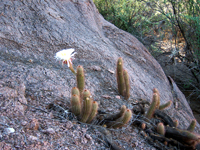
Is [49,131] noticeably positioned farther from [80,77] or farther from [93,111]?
[80,77]

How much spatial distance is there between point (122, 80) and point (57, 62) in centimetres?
105

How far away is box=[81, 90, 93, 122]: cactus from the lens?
8.04 ft

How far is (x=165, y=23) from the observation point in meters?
6.82

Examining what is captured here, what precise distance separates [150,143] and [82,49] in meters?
1.92

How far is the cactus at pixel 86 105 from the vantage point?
2451 mm

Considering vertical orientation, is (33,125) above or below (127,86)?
below

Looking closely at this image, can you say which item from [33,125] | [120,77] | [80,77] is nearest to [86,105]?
[80,77]

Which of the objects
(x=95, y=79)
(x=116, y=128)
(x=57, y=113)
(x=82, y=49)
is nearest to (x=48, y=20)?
(x=82, y=49)

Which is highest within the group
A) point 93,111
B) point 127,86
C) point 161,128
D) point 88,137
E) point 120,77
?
point 120,77

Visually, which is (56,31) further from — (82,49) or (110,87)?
(110,87)

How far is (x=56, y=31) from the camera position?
3859mm

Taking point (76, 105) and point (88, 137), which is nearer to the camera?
point (88, 137)

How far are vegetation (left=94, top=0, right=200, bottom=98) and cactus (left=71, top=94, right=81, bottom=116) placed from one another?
347 centimetres

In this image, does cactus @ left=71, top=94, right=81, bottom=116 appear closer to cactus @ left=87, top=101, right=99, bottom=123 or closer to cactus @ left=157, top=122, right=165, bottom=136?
cactus @ left=87, top=101, right=99, bottom=123
